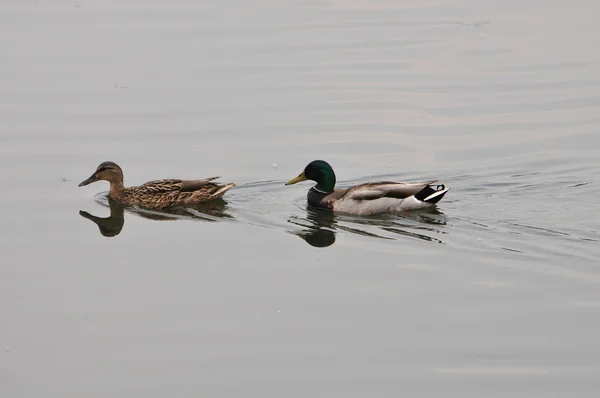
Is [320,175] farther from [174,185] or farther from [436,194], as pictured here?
[174,185]

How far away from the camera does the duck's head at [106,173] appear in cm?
1385

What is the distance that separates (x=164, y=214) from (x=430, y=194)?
Answer: 3011 millimetres

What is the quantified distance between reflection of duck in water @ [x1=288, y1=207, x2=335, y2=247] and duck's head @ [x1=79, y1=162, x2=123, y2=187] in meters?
2.26

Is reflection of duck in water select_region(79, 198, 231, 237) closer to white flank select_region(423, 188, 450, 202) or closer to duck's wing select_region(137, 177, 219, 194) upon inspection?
duck's wing select_region(137, 177, 219, 194)

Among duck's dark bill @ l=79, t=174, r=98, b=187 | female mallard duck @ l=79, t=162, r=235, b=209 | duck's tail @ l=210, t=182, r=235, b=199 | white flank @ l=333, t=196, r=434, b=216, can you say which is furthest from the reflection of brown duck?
white flank @ l=333, t=196, r=434, b=216

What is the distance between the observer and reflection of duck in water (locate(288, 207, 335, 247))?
12.1 m

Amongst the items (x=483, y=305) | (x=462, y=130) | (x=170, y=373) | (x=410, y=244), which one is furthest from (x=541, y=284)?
(x=462, y=130)

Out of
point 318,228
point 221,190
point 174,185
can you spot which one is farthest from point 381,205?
point 174,185

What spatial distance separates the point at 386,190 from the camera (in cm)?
1310

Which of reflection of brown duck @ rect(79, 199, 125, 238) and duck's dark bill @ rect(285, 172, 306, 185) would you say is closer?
reflection of brown duck @ rect(79, 199, 125, 238)

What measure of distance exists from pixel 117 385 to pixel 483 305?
3041mm

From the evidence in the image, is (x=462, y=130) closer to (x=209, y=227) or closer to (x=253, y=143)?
(x=253, y=143)

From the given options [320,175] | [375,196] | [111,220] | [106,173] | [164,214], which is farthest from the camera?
[106,173]

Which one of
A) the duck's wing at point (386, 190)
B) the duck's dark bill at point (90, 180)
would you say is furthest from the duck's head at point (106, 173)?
the duck's wing at point (386, 190)
